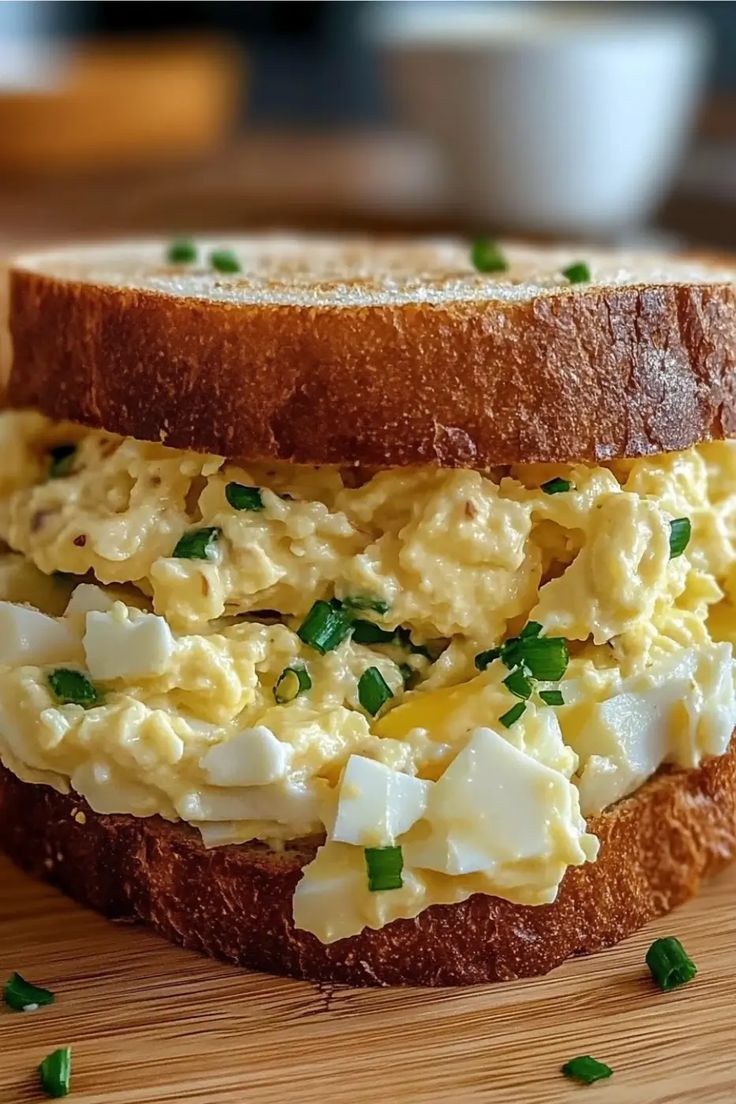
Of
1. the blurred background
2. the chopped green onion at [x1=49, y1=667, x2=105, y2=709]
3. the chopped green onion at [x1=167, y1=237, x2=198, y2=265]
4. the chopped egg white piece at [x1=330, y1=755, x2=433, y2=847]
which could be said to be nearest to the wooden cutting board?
the chopped egg white piece at [x1=330, y1=755, x2=433, y2=847]

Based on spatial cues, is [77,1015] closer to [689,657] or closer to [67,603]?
[67,603]

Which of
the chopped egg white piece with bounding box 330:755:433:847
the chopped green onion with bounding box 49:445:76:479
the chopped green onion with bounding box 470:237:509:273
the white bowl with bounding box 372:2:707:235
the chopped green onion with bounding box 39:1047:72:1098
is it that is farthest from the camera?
the white bowl with bounding box 372:2:707:235

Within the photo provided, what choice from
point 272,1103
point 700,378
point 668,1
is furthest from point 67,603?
point 668,1

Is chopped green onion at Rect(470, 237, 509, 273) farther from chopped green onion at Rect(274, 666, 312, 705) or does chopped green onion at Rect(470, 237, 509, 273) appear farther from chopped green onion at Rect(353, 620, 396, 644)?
chopped green onion at Rect(274, 666, 312, 705)

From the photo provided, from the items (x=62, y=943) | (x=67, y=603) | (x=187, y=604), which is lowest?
(x=62, y=943)

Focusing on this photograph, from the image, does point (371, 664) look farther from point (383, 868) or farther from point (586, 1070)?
point (586, 1070)

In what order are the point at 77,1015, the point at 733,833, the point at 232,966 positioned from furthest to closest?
1. the point at 733,833
2. the point at 232,966
3. the point at 77,1015

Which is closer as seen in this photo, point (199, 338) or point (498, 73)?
point (199, 338)

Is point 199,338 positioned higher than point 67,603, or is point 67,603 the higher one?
point 199,338
